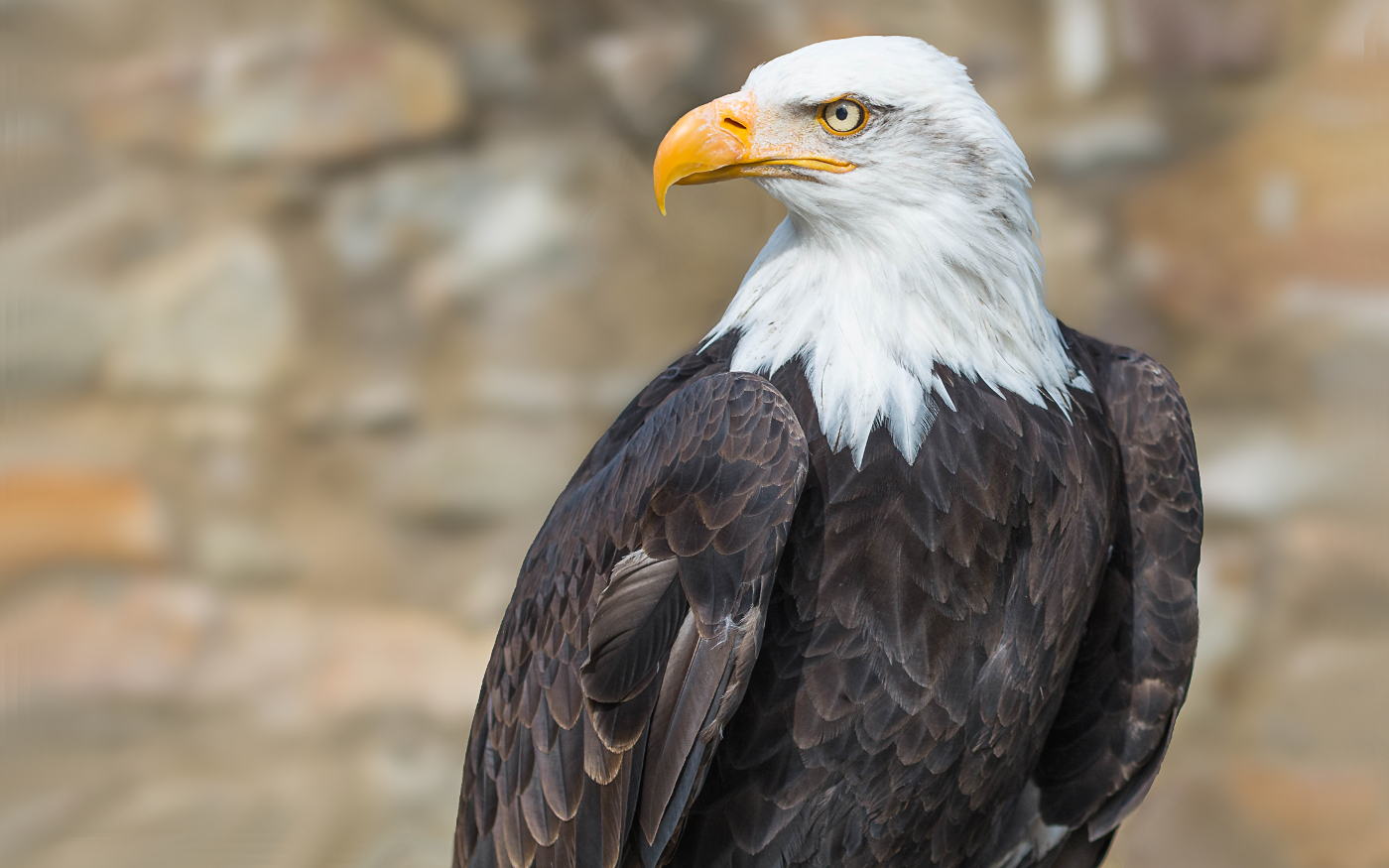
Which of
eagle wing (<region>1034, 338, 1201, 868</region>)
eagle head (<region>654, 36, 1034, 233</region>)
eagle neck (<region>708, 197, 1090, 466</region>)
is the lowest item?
eagle wing (<region>1034, 338, 1201, 868</region>)

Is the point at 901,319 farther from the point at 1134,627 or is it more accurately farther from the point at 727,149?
the point at 1134,627

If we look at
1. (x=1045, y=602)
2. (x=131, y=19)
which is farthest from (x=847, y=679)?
(x=131, y=19)

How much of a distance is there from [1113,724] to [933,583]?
625mm

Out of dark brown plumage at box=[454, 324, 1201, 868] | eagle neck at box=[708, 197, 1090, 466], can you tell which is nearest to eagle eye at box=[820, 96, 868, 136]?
eagle neck at box=[708, 197, 1090, 466]

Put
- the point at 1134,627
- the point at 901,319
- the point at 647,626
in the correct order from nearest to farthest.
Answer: the point at 647,626, the point at 901,319, the point at 1134,627

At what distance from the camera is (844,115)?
1766 millimetres

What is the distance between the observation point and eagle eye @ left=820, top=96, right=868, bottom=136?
1757mm

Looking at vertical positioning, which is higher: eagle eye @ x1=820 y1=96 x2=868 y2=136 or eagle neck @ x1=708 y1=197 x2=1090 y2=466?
eagle eye @ x1=820 y1=96 x2=868 y2=136

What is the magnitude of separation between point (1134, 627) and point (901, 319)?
74 cm

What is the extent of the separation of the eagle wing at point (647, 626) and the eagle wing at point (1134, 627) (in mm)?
744

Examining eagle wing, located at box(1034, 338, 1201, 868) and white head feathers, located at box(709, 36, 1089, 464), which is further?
eagle wing, located at box(1034, 338, 1201, 868)

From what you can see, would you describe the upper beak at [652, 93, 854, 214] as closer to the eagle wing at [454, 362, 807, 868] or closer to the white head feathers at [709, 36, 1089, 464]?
the white head feathers at [709, 36, 1089, 464]

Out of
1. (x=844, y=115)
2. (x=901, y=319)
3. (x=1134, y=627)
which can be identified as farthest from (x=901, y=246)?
(x=1134, y=627)

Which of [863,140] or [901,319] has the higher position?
[863,140]
